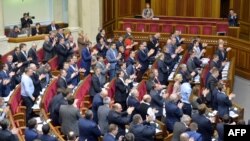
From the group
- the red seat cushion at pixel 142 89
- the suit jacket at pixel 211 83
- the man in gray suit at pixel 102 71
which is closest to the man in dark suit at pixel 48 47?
the man in gray suit at pixel 102 71

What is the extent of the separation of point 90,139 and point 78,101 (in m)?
2.28

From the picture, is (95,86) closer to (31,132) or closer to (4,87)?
(4,87)

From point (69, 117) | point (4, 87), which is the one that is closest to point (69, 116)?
point (69, 117)

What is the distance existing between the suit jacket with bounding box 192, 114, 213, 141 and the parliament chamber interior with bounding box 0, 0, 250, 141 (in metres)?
0.02

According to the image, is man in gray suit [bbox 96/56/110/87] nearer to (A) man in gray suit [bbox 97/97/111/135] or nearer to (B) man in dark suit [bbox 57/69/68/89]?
(B) man in dark suit [bbox 57/69/68/89]

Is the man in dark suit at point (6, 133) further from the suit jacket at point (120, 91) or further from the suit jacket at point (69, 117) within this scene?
the suit jacket at point (120, 91)

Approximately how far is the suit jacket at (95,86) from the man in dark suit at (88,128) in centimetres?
265

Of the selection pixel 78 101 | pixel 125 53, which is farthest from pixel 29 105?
pixel 125 53

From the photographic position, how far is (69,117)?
27.5 feet

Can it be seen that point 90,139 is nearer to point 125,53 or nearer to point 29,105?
point 29,105

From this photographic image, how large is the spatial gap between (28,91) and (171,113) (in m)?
2.94

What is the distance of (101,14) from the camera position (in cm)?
1798

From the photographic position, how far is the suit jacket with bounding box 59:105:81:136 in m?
8.32

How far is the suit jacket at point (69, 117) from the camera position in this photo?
8320 millimetres
